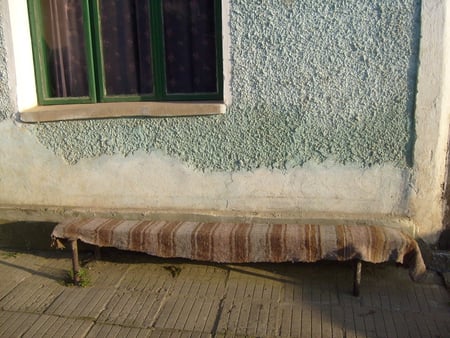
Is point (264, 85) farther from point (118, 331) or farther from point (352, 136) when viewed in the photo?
point (118, 331)

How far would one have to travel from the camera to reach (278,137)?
369 centimetres

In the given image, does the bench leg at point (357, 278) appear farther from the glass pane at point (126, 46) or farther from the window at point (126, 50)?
the glass pane at point (126, 46)

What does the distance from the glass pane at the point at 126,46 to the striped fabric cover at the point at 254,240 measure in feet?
4.19

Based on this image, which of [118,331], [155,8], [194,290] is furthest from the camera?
[155,8]

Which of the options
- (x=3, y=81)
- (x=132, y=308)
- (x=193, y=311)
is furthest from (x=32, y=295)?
(x=3, y=81)

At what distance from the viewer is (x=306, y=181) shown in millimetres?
3705

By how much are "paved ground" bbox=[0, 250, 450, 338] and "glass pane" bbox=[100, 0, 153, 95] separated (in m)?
1.54

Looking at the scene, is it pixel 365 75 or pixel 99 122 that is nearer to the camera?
pixel 365 75

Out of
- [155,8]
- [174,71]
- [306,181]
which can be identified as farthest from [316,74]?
[155,8]

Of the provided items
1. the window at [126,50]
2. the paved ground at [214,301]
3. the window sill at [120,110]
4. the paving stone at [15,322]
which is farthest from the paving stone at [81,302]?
the window at [126,50]

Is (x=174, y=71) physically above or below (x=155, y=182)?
above

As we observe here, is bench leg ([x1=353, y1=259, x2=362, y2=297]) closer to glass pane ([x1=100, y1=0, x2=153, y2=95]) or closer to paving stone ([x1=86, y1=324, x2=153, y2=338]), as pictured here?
paving stone ([x1=86, y1=324, x2=153, y2=338])

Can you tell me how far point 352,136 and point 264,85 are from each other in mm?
801

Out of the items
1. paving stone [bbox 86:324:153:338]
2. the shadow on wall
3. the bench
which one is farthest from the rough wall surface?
paving stone [bbox 86:324:153:338]
